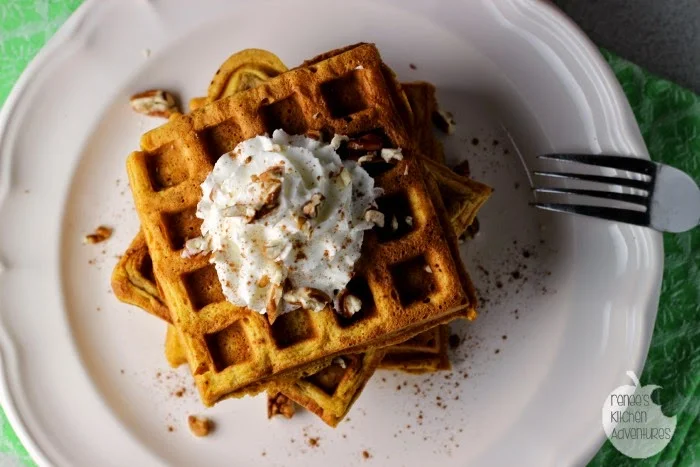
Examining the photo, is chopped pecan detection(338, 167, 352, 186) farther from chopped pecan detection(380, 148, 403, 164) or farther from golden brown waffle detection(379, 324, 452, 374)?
golden brown waffle detection(379, 324, 452, 374)

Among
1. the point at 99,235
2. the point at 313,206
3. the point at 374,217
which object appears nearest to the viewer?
the point at 313,206

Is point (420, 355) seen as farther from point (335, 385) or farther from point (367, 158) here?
point (367, 158)

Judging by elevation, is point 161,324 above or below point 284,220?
below

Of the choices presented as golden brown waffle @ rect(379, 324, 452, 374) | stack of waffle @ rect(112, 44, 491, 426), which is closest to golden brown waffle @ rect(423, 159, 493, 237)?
stack of waffle @ rect(112, 44, 491, 426)

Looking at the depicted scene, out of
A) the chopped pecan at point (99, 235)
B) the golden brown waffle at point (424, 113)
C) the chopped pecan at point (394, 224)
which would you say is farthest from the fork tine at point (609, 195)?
the chopped pecan at point (99, 235)

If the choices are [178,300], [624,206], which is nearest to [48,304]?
[178,300]

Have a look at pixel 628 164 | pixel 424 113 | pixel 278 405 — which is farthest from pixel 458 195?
pixel 278 405
